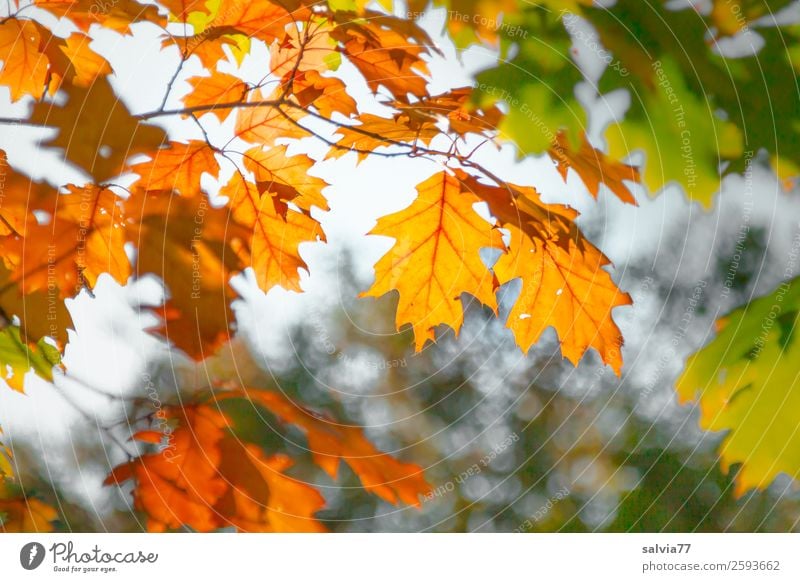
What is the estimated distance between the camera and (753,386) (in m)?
0.66

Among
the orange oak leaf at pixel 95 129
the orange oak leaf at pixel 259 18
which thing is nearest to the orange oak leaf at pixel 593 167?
the orange oak leaf at pixel 259 18

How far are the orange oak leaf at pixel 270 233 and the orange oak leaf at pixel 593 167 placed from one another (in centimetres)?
22

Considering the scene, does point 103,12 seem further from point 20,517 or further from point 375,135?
point 20,517

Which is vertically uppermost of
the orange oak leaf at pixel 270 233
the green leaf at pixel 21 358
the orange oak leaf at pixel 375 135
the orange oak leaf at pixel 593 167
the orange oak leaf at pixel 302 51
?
the orange oak leaf at pixel 302 51

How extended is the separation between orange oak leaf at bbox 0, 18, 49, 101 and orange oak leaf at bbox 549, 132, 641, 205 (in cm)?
44

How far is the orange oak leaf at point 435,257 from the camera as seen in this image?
63 centimetres

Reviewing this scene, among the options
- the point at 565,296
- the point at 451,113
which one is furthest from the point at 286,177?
the point at 565,296

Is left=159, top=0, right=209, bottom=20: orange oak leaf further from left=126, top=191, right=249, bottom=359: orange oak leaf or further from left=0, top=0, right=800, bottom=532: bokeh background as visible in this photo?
left=126, top=191, right=249, bottom=359: orange oak leaf

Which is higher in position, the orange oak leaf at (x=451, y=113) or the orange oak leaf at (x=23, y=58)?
the orange oak leaf at (x=23, y=58)
